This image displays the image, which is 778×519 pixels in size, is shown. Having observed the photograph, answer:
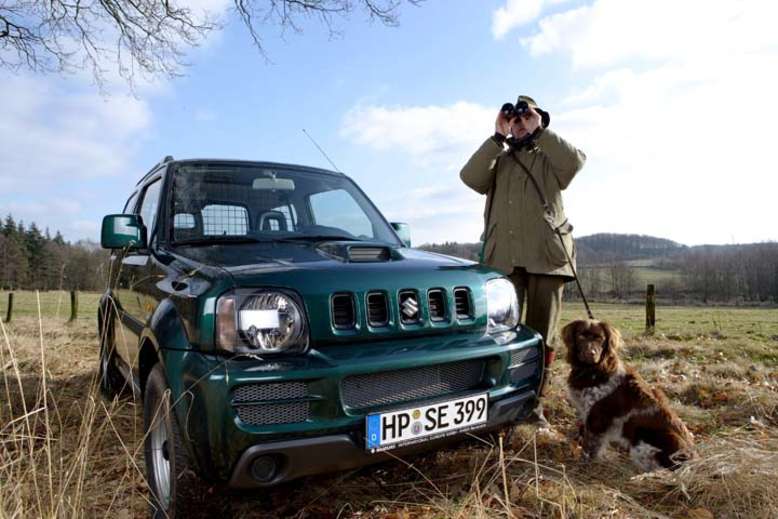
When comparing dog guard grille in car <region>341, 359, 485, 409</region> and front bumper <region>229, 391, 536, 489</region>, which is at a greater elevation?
dog guard grille in car <region>341, 359, 485, 409</region>

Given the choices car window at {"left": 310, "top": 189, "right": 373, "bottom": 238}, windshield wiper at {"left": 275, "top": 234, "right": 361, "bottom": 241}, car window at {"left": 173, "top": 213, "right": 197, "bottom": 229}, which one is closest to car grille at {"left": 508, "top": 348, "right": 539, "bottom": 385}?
windshield wiper at {"left": 275, "top": 234, "right": 361, "bottom": 241}

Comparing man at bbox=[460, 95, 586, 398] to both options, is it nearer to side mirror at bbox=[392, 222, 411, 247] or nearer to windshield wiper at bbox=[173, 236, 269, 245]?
side mirror at bbox=[392, 222, 411, 247]

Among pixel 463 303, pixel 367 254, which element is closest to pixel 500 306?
pixel 463 303

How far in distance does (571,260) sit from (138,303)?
2.86 m

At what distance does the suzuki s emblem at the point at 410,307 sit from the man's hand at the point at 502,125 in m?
1.89

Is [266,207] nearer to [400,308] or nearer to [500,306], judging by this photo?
[400,308]

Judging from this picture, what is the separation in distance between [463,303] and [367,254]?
549mm

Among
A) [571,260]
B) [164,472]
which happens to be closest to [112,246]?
[164,472]

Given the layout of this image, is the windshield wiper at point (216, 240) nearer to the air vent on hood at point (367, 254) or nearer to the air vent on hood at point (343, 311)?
the air vent on hood at point (367, 254)

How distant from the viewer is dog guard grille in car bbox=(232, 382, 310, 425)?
67.5 inches

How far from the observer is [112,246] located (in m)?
2.77

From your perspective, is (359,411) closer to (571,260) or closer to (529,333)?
(529,333)

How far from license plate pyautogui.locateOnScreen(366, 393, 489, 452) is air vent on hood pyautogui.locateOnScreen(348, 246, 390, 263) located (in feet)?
2.43

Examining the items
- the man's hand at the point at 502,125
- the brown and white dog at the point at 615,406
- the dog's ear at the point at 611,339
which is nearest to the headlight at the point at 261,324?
the brown and white dog at the point at 615,406
